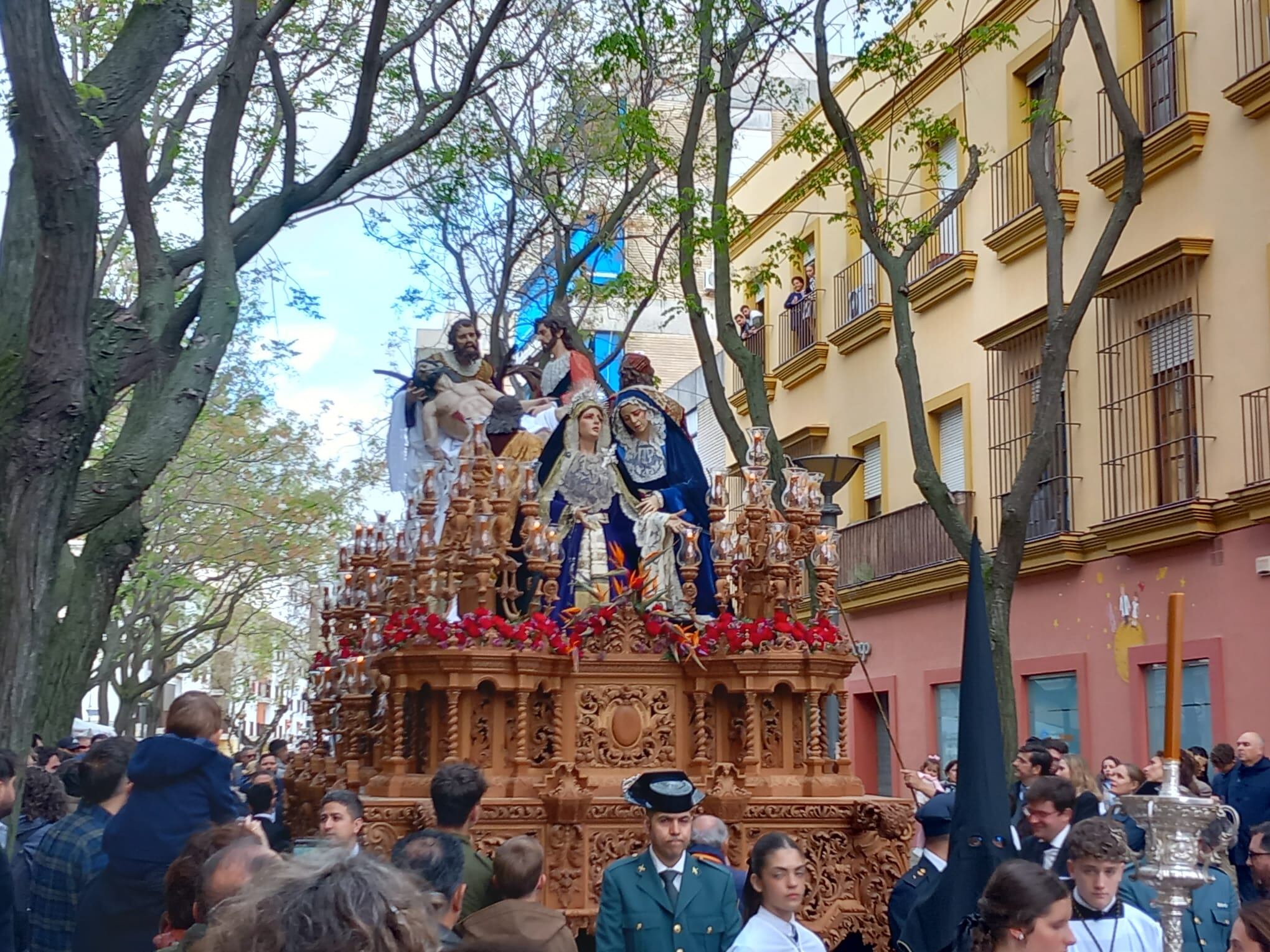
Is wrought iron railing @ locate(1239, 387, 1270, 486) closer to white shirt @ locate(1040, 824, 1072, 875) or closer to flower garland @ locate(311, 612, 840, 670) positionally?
flower garland @ locate(311, 612, 840, 670)

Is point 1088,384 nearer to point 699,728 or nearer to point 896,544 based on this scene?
point 896,544

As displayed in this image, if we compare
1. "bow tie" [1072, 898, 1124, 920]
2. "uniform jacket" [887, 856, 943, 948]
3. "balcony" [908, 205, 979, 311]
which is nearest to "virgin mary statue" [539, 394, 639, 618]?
"uniform jacket" [887, 856, 943, 948]

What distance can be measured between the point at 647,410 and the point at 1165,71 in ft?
28.7

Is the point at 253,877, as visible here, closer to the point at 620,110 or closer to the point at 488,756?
the point at 488,756

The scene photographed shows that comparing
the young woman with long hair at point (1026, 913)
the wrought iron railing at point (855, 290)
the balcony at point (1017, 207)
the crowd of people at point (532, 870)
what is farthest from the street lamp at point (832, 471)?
the wrought iron railing at point (855, 290)

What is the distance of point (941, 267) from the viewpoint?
65.3ft

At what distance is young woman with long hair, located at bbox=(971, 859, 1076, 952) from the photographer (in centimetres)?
394

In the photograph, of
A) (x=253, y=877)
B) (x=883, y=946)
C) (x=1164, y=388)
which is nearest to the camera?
(x=253, y=877)

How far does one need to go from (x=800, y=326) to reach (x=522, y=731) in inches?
678

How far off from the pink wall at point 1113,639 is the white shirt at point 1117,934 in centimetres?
943

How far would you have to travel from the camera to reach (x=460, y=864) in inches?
188

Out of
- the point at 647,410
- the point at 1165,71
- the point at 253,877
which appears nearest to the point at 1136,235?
the point at 1165,71

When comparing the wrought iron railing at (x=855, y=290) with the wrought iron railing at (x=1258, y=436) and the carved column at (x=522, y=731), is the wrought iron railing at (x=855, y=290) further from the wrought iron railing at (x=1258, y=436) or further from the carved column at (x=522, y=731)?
the carved column at (x=522, y=731)

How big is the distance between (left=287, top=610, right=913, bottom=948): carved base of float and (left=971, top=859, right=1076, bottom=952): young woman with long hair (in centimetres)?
426
